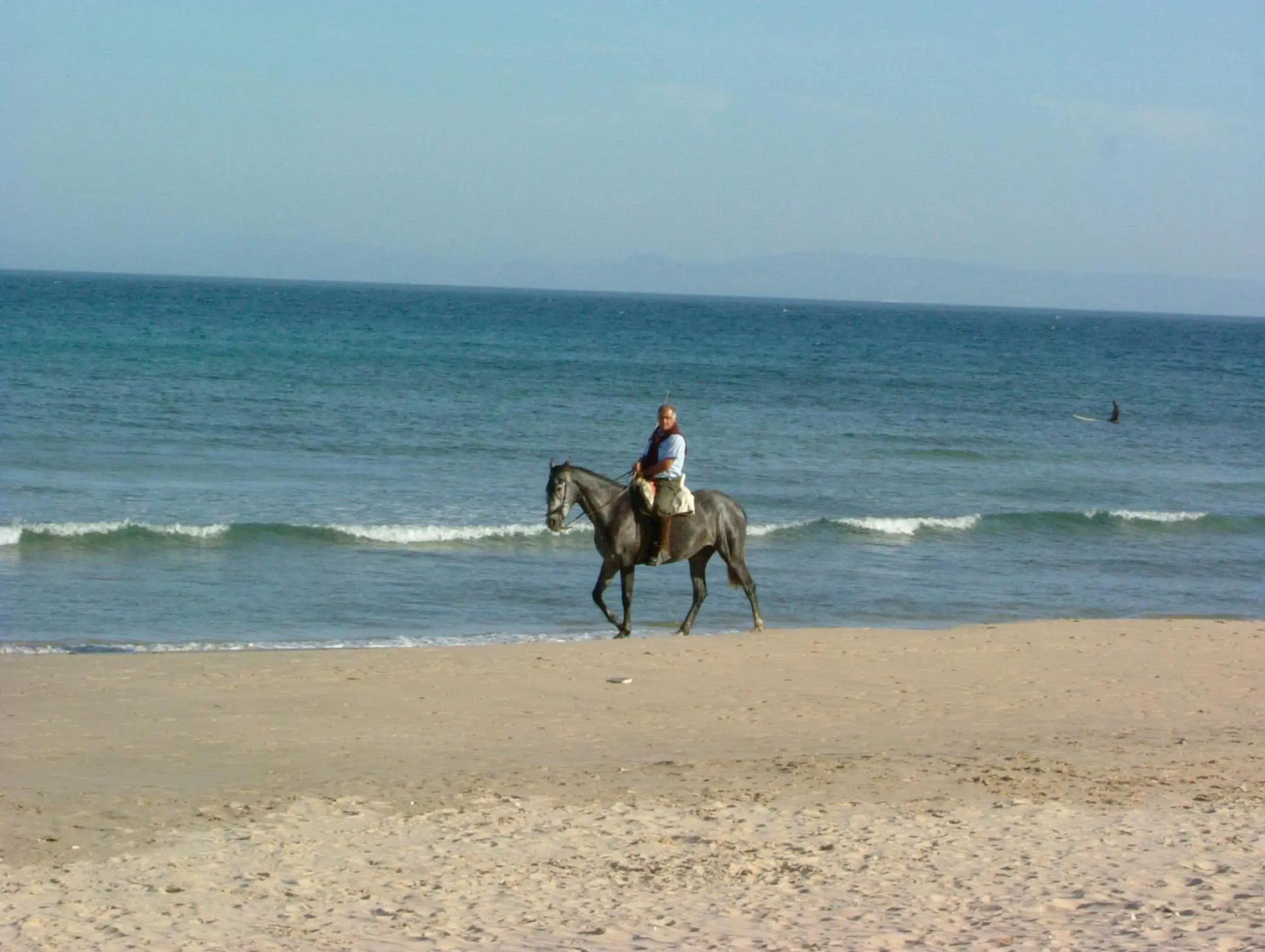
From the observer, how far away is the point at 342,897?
23.0 feet

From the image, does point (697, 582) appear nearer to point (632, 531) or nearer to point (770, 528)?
point (632, 531)

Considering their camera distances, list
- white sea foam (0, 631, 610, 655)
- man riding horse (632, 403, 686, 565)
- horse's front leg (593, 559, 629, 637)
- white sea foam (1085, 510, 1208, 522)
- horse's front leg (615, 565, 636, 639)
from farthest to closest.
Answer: white sea foam (1085, 510, 1208, 522)
horse's front leg (615, 565, 636, 639)
horse's front leg (593, 559, 629, 637)
man riding horse (632, 403, 686, 565)
white sea foam (0, 631, 610, 655)

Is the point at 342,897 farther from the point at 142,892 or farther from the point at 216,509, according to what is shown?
the point at 216,509

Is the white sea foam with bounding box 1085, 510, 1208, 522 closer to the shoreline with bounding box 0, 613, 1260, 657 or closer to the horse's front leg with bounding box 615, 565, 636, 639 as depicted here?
the shoreline with bounding box 0, 613, 1260, 657

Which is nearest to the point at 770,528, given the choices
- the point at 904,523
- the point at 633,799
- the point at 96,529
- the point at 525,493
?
the point at 904,523

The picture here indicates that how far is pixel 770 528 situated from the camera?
922 inches

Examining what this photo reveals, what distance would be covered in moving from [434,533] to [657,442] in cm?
731

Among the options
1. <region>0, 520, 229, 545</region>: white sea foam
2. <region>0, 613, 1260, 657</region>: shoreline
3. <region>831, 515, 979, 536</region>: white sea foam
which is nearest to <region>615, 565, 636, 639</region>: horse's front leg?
<region>0, 613, 1260, 657</region>: shoreline

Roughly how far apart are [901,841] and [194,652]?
828cm

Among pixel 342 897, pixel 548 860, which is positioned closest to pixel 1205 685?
pixel 548 860

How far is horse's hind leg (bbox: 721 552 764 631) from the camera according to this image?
1605 cm

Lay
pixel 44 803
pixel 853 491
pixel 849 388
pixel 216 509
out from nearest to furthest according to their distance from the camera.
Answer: pixel 44 803, pixel 216 509, pixel 853 491, pixel 849 388

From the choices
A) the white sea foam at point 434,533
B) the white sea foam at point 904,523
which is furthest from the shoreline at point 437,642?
the white sea foam at point 904,523

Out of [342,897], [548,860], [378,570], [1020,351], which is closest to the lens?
[342,897]
